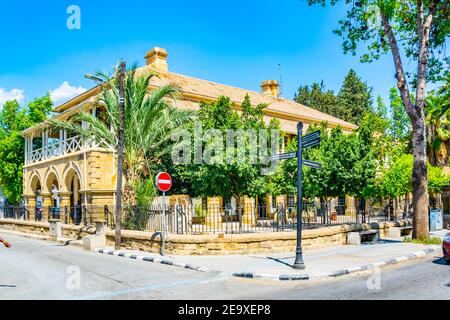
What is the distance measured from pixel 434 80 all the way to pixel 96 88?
1927 cm

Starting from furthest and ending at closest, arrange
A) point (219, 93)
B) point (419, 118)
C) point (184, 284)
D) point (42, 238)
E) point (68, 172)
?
point (219, 93)
point (68, 172)
point (42, 238)
point (419, 118)
point (184, 284)

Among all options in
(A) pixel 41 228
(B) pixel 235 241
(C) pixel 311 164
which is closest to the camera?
(C) pixel 311 164

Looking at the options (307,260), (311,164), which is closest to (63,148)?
(307,260)

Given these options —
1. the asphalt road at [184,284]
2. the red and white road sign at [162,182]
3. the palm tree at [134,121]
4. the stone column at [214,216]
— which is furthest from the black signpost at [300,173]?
the palm tree at [134,121]

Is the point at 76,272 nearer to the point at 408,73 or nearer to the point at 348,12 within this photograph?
the point at 348,12

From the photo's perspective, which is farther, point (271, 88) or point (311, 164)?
point (271, 88)

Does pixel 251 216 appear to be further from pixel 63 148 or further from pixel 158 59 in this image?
pixel 158 59

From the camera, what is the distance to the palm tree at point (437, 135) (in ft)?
90.2

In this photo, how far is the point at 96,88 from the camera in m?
26.6

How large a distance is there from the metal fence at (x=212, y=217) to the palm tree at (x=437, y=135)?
28.3 feet

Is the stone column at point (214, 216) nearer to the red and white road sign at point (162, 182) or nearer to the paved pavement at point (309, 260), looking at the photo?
the red and white road sign at point (162, 182)

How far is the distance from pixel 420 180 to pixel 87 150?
670 inches

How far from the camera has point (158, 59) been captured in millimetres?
33062
